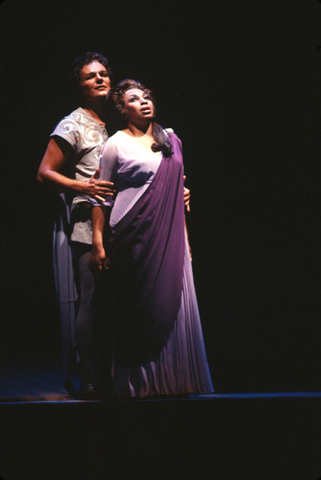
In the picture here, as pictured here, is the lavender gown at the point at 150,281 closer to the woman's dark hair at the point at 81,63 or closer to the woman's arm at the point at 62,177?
the woman's arm at the point at 62,177

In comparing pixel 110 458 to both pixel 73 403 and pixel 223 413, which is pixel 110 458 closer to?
pixel 73 403

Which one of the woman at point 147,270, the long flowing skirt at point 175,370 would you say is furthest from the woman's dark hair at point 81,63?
the long flowing skirt at point 175,370

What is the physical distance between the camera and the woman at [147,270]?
6.83 feet

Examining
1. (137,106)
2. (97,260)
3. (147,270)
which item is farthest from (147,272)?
(137,106)

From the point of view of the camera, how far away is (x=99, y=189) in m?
2.13

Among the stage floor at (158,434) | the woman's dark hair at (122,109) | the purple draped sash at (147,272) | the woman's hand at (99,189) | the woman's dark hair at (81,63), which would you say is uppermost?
the woman's dark hair at (81,63)

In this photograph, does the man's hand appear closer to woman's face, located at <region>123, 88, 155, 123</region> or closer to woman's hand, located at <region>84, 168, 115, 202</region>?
woman's hand, located at <region>84, 168, 115, 202</region>

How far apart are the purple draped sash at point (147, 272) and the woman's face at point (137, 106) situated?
0.73 ft

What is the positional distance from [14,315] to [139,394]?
2.04 metres

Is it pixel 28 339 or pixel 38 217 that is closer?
pixel 38 217

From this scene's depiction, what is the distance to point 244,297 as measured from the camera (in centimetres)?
323

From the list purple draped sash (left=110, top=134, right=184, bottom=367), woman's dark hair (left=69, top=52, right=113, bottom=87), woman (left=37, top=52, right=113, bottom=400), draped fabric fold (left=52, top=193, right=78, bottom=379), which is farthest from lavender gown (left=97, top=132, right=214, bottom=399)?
woman's dark hair (left=69, top=52, right=113, bottom=87)

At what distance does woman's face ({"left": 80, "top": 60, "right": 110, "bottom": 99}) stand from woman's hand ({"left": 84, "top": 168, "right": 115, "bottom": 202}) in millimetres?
511

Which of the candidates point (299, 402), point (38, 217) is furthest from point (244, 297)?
point (38, 217)
